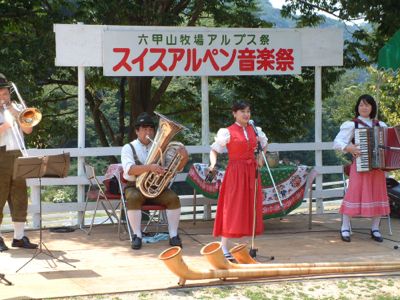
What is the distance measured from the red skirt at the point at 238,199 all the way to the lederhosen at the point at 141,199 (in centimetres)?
93

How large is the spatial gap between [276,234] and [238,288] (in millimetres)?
2819

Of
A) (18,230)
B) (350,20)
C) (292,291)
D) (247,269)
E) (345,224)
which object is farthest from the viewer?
(350,20)

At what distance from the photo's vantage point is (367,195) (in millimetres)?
8094

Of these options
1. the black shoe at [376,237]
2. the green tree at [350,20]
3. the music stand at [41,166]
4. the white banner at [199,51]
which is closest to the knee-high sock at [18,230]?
the music stand at [41,166]

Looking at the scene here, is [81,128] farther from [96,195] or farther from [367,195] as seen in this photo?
[367,195]

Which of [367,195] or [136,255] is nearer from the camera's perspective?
[136,255]

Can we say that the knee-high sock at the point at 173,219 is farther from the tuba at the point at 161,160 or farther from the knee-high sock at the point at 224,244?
the knee-high sock at the point at 224,244

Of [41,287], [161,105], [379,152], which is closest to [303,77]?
[161,105]

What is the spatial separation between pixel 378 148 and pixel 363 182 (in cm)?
45

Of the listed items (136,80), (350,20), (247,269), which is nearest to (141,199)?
(247,269)

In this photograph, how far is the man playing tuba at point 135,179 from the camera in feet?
25.2

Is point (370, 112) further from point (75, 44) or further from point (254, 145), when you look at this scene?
point (75, 44)

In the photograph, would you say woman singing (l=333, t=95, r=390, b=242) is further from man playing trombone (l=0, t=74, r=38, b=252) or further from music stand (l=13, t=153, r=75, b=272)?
man playing trombone (l=0, t=74, r=38, b=252)

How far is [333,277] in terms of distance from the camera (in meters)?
6.39
